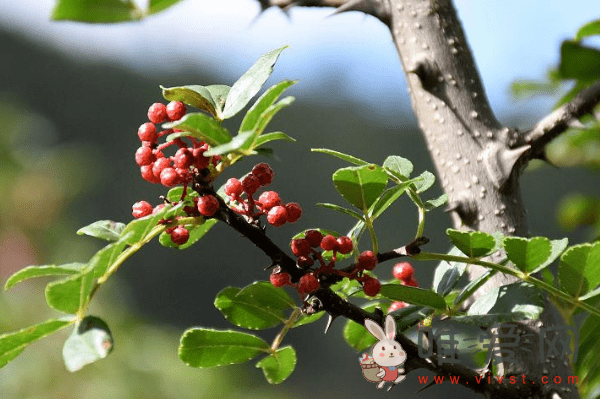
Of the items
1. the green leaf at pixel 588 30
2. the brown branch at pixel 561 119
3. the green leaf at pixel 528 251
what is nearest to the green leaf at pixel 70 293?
the green leaf at pixel 528 251

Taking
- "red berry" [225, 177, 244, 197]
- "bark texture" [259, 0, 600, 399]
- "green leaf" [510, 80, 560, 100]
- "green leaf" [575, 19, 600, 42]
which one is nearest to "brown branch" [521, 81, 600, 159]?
"bark texture" [259, 0, 600, 399]

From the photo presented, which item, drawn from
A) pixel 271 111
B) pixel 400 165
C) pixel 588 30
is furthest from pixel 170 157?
pixel 588 30

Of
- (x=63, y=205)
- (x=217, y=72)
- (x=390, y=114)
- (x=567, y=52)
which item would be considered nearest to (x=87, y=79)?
(x=217, y=72)

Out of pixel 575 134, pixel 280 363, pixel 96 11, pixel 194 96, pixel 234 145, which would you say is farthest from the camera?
pixel 575 134

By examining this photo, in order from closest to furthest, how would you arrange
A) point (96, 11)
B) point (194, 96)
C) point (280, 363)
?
point (194, 96), point (280, 363), point (96, 11)

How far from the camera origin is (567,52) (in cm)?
89

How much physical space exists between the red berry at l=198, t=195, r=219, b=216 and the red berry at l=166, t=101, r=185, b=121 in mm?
76

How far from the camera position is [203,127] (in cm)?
46

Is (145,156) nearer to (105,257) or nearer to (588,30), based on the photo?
(105,257)

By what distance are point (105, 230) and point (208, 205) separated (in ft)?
0.31

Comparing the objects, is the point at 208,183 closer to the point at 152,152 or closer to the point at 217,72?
the point at 152,152

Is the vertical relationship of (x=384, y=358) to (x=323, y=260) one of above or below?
below

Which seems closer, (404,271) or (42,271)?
(42,271)

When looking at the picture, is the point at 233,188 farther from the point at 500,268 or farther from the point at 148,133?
the point at 500,268
